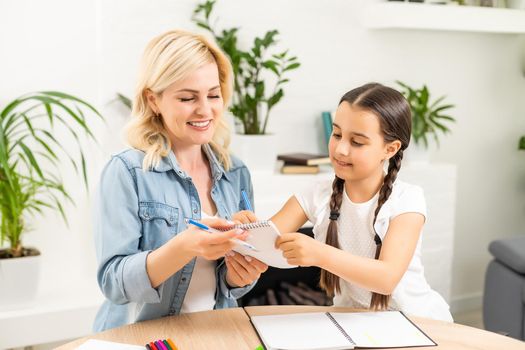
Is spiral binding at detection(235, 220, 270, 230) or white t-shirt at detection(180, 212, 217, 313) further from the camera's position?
white t-shirt at detection(180, 212, 217, 313)

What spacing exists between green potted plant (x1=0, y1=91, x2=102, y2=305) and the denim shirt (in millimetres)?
638

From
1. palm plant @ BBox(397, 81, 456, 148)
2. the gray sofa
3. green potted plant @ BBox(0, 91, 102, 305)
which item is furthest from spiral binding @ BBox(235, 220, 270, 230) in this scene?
palm plant @ BBox(397, 81, 456, 148)

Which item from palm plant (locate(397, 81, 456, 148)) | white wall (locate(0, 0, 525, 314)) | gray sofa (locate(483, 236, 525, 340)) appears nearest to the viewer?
white wall (locate(0, 0, 525, 314))

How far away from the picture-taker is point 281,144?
3088 mm

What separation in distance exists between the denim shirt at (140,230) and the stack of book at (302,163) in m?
1.18

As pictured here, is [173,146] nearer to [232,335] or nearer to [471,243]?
[232,335]

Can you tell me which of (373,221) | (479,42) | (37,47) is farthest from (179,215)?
(479,42)

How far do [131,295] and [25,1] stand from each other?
4.71 ft

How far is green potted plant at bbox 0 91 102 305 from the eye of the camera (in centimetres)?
218

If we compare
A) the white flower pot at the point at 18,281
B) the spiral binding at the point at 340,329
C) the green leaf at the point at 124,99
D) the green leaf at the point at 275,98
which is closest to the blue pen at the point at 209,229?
the spiral binding at the point at 340,329

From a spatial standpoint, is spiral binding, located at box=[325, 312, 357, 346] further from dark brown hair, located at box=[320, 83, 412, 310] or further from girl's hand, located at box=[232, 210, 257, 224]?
girl's hand, located at box=[232, 210, 257, 224]

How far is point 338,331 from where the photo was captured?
1385 mm

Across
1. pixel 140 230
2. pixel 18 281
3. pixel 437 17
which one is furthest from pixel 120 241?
pixel 437 17

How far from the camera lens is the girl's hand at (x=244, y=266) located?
1525mm
